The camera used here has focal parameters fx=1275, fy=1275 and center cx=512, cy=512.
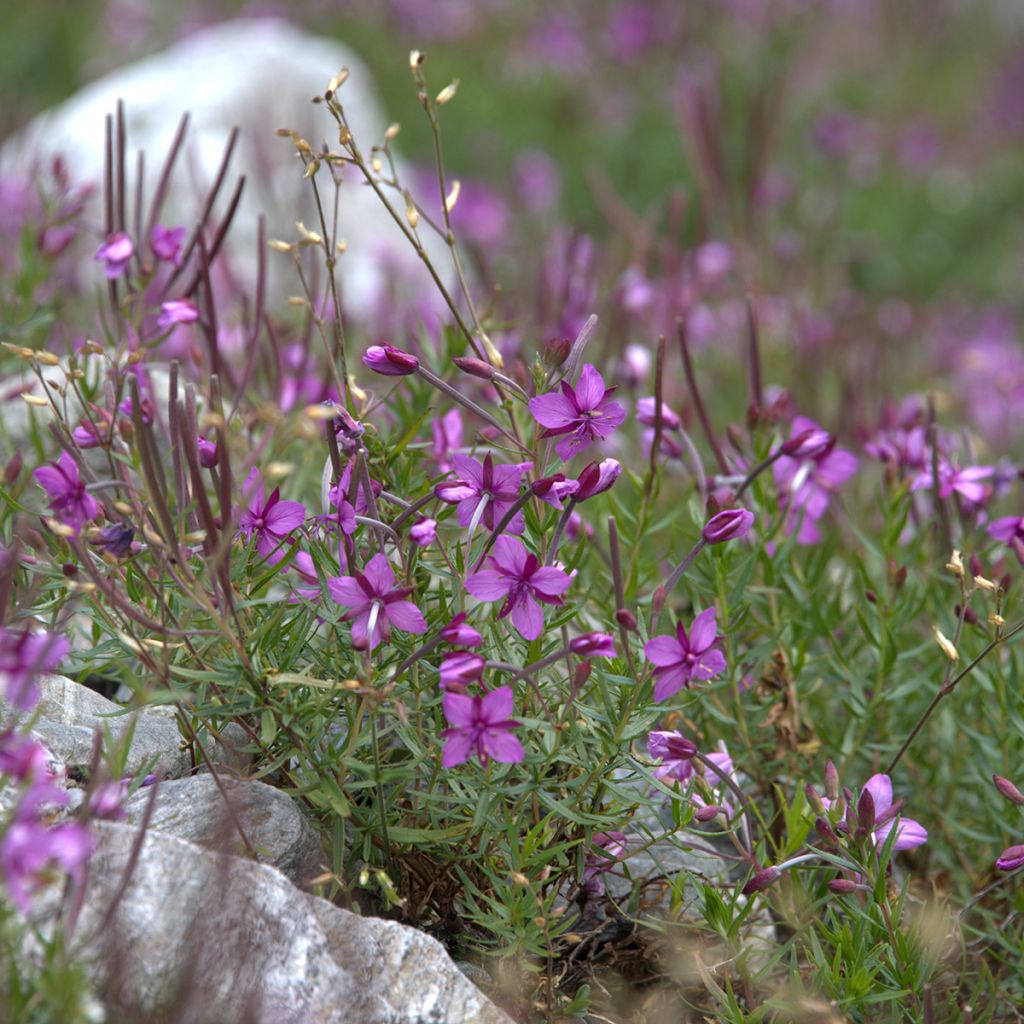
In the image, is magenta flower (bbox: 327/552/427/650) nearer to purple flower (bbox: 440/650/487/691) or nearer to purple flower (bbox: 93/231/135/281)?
purple flower (bbox: 440/650/487/691)

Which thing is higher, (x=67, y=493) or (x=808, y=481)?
(x=67, y=493)

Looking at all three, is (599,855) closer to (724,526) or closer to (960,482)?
(724,526)

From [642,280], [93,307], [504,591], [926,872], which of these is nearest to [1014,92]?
[642,280]

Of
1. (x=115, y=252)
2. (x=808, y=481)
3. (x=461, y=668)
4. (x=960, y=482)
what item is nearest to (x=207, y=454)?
(x=461, y=668)

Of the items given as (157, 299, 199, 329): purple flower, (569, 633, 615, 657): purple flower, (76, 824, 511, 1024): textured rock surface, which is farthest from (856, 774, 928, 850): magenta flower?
(157, 299, 199, 329): purple flower

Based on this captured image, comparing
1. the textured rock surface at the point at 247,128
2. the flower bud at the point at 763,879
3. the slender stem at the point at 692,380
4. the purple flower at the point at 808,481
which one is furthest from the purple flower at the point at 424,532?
the textured rock surface at the point at 247,128

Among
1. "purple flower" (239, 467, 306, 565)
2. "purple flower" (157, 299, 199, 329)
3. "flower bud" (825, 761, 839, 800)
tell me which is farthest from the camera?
"purple flower" (157, 299, 199, 329)
